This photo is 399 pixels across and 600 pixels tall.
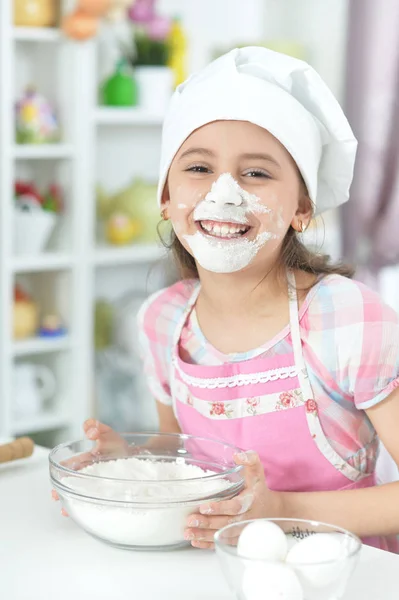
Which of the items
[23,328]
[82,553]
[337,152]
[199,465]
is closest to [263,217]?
[337,152]

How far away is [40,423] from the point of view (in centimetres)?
321

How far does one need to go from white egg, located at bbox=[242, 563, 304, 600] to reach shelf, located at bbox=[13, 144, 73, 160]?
234 cm

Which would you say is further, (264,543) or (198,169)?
(198,169)

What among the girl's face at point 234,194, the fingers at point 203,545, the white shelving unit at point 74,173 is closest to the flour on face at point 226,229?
the girl's face at point 234,194

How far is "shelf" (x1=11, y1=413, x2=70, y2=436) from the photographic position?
3.17m

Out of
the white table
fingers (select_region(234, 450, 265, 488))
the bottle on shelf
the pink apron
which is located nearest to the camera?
the white table

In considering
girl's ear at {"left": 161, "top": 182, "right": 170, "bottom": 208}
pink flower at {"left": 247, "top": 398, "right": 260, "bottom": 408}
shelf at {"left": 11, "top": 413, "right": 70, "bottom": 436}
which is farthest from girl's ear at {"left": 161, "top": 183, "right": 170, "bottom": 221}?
shelf at {"left": 11, "top": 413, "right": 70, "bottom": 436}

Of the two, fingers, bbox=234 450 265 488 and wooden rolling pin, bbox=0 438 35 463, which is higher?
fingers, bbox=234 450 265 488

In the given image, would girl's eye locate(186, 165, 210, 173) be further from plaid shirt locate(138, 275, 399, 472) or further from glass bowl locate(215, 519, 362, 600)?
glass bowl locate(215, 519, 362, 600)

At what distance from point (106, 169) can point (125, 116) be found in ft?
0.94

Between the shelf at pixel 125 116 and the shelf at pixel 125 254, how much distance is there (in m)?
0.44

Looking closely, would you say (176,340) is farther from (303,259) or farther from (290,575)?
(290,575)

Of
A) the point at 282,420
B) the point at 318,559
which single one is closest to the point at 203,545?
the point at 318,559

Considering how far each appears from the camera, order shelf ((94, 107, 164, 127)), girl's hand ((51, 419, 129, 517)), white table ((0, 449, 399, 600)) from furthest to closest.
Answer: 1. shelf ((94, 107, 164, 127))
2. girl's hand ((51, 419, 129, 517))
3. white table ((0, 449, 399, 600))
